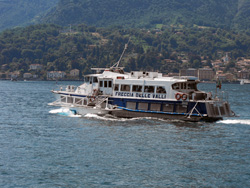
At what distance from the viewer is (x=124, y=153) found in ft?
97.5

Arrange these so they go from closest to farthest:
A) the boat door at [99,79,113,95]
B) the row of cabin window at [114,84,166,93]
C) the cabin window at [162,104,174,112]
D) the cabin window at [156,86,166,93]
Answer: the cabin window at [162,104,174,112], the cabin window at [156,86,166,93], the row of cabin window at [114,84,166,93], the boat door at [99,79,113,95]

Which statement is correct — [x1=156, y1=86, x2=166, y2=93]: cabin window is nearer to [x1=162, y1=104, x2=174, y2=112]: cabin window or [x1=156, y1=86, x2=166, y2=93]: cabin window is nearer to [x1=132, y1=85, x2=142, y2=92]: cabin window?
[x1=162, y1=104, x2=174, y2=112]: cabin window

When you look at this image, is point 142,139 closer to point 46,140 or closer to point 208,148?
point 208,148

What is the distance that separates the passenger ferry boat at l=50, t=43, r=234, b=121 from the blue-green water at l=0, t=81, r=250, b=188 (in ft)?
3.46

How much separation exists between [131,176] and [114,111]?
61.9ft

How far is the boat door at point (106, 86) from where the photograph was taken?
4466 centimetres

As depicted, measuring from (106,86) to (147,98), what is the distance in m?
5.08

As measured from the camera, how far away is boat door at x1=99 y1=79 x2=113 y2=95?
1758 inches

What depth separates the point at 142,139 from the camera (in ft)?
112

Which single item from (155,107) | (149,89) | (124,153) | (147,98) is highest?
(149,89)

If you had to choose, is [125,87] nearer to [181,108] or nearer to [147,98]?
[147,98]

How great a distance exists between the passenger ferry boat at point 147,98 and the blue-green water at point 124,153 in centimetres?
105

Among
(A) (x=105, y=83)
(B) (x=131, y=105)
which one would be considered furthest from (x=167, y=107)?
(A) (x=105, y=83)

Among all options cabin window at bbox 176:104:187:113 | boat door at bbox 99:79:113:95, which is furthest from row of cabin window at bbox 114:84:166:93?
cabin window at bbox 176:104:187:113
